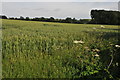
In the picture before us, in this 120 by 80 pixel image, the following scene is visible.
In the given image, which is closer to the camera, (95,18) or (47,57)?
(47,57)

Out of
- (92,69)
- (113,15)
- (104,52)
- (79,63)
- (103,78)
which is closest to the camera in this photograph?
(103,78)

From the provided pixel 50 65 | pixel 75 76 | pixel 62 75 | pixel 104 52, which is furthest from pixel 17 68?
pixel 104 52

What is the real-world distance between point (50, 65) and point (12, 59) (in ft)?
4.34

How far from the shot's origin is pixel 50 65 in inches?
171

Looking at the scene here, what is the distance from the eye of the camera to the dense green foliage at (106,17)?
62.1 metres

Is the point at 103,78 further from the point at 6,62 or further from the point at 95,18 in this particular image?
the point at 95,18

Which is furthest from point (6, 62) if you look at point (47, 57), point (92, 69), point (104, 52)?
point (104, 52)

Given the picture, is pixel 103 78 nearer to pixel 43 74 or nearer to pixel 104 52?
pixel 43 74

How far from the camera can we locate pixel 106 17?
211 ft

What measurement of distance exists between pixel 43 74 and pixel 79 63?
128cm

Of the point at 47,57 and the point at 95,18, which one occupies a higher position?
the point at 95,18

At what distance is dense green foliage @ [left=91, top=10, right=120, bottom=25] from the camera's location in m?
62.1

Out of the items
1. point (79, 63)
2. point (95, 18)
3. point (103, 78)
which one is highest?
point (95, 18)

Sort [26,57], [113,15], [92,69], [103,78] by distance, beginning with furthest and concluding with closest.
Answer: [113,15] < [26,57] < [92,69] < [103,78]
